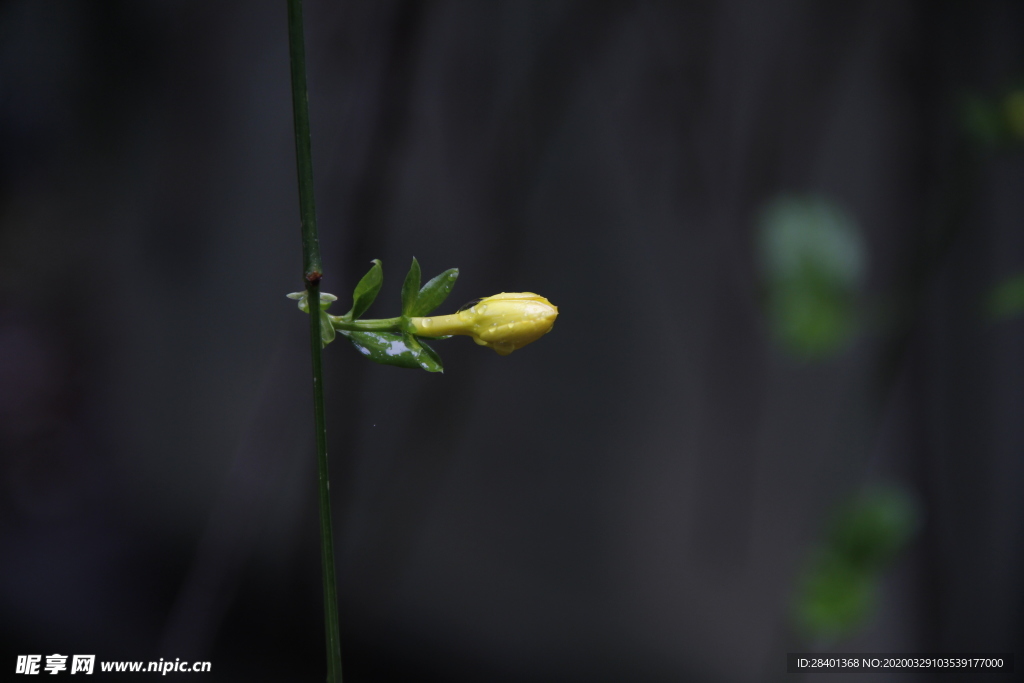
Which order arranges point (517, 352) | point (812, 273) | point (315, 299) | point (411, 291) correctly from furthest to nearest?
point (517, 352) < point (812, 273) < point (411, 291) < point (315, 299)

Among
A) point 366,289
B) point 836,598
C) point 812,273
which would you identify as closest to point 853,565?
point 836,598

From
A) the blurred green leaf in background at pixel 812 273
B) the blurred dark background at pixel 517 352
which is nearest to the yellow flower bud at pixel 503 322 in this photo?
the blurred green leaf in background at pixel 812 273

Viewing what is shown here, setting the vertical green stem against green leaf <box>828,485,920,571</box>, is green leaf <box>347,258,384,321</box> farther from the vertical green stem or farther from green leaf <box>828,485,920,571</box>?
green leaf <box>828,485,920,571</box>

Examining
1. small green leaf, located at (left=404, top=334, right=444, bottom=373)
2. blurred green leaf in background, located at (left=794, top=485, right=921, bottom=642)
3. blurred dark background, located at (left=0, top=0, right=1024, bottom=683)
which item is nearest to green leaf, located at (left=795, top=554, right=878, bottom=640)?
blurred green leaf in background, located at (left=794, top=485, right=921, bottom=642)

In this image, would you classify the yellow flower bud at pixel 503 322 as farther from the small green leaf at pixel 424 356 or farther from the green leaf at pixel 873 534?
the green leaf at pixel 873 534

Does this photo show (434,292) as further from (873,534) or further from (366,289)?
(873,534)

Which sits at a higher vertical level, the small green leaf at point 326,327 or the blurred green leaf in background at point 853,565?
the small green leaf at point 326,327

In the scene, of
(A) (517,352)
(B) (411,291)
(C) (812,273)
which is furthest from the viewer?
(A) (517,352)

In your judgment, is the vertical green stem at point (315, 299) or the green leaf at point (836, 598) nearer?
the vertical green stem at point (315, 299)

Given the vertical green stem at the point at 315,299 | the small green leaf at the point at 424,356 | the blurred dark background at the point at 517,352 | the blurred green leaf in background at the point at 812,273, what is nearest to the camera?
the vertical green stem at the point at 315,299

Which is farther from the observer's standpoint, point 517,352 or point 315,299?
point 517,352
